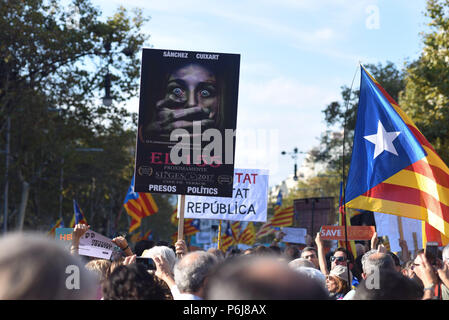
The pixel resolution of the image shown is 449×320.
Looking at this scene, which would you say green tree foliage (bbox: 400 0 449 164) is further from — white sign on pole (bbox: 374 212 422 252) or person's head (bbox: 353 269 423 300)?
person's head (bbox: 353 269 423 300)

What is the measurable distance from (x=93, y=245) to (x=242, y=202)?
4.83 metres

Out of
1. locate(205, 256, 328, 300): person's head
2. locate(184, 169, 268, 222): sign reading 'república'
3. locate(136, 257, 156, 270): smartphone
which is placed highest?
locate(184, 169, 268, 222): sign reading 'república'

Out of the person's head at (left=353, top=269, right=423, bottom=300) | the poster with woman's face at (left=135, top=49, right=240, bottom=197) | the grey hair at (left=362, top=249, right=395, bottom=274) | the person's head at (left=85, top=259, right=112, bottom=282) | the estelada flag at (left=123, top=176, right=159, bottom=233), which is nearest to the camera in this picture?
the person's head at (left=353, top=269, right=423, bottom=300)

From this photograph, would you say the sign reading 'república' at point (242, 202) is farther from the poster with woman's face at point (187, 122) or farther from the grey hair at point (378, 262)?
the grey hair at point (378, 262)

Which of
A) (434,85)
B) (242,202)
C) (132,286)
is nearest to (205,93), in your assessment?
(242,202)

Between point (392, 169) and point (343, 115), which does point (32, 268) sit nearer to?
point (392, 169)

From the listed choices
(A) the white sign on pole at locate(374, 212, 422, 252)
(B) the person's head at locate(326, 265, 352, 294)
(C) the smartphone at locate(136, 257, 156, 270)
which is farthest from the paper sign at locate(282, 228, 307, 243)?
(C) the smartphone at locate(136, 257, 156, 270)

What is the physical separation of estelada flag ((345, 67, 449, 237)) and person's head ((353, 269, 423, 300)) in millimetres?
3619

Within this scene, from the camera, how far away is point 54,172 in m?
31.5

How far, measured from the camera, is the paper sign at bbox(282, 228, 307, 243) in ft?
57.3

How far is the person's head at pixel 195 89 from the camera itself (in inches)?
320

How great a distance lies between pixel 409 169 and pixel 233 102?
7.54ft
